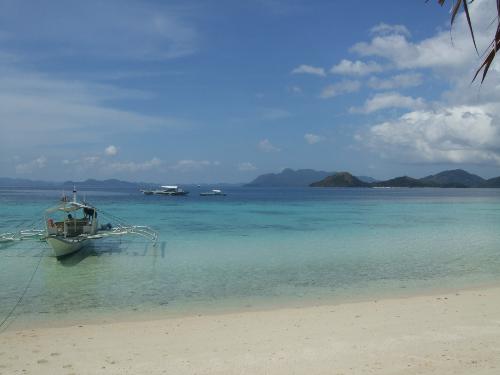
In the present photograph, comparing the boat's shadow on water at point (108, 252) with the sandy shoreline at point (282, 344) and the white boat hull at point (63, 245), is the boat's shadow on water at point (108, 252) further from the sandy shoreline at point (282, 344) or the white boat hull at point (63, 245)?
the sandy shoreline at point (282, 344)

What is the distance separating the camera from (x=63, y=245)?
1566 cm

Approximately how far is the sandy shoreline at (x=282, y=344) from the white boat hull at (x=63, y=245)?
7.69 meters

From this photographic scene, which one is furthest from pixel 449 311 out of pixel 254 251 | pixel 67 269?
pixel 67 269

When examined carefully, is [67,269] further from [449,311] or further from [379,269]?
[449,311]

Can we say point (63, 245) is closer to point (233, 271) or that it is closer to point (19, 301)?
point (19, 301)

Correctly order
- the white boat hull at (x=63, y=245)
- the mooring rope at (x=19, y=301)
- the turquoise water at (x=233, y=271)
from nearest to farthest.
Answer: the mooring rope at (x=19, y=301)
the turquoise water at (x=233, y=271)
the white boat hull at (x=63, y=245)

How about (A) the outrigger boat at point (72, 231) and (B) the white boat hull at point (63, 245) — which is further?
(A) the outrigger boat at point (72, 231)

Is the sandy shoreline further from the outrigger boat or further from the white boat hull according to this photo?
the outrigger boat

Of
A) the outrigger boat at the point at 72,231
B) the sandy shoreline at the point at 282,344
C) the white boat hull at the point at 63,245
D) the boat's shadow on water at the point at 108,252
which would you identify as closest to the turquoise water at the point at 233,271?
the boat's shadow on water at the point at 108,252

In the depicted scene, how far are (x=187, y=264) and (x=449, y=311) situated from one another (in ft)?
28.6

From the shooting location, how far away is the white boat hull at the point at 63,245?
15.4m

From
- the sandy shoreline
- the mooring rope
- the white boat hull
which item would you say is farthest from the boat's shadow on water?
the sandy shoreline

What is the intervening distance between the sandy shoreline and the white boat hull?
7688 millimetres

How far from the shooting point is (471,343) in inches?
266
